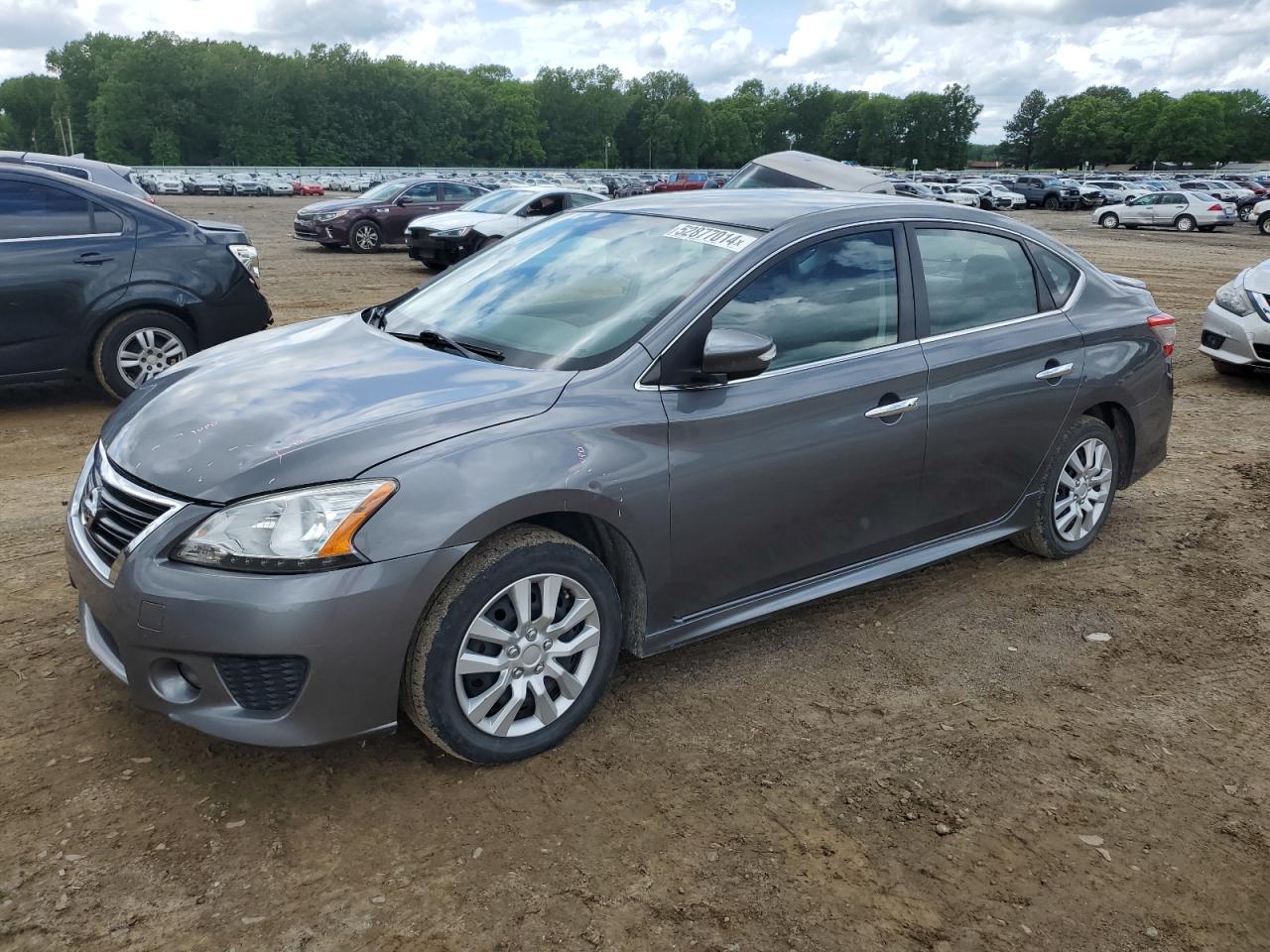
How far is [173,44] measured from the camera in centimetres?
10931

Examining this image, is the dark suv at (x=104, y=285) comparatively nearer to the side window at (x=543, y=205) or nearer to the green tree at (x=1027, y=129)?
the side window at (x=543, y=205)

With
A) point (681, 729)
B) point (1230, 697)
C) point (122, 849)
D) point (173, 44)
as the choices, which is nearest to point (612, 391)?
point (681, 729)

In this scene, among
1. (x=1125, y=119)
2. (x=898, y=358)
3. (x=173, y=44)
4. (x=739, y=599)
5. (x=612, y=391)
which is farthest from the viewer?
(x=1125, y=119)

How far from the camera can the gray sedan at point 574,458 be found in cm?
291

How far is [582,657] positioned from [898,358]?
172 centimetres

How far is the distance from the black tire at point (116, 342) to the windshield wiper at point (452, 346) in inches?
164

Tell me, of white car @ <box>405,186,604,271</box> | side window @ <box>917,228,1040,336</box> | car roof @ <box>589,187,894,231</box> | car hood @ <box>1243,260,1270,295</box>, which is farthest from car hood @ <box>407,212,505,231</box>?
side window @ <box>917,228,1040,336</box>

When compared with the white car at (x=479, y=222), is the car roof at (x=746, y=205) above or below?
above

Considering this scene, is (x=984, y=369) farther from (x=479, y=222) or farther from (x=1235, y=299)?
(x=479, y=222)

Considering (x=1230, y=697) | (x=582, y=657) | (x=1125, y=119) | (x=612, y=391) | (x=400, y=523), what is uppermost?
(x=1125, y=119)

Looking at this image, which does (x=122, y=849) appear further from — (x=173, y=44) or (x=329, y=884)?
(x=173, y=44)

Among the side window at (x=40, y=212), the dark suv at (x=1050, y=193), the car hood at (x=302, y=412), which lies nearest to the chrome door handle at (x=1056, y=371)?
the car hood at (x=302, y=412)

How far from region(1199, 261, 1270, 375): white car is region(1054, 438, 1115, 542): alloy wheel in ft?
16.4

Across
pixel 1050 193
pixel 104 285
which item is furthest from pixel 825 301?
pixel 1050 193
